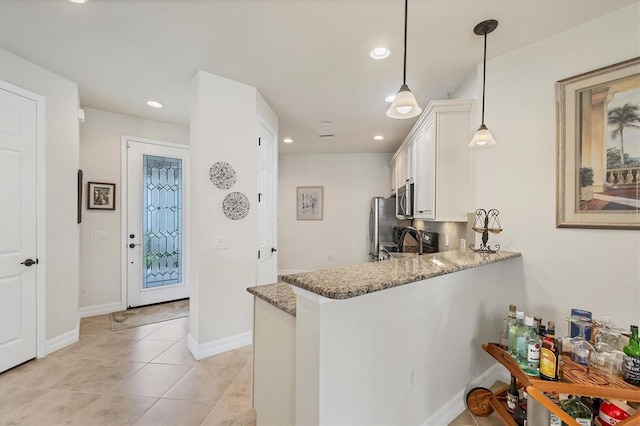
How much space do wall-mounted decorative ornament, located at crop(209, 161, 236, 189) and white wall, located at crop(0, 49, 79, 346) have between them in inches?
63.2

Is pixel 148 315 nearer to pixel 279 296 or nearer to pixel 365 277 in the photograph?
pixel 279 296

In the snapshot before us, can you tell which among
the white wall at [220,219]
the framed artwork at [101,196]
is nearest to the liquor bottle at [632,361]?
the white wall at [220,219]

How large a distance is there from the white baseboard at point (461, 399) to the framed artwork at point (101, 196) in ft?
14.1

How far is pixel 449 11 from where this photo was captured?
5.81 ft

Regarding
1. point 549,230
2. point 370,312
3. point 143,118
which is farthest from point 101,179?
point 549,230

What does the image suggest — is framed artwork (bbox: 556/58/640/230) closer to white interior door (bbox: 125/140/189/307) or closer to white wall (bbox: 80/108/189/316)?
white interior door (bbox: 125/140/189/307)

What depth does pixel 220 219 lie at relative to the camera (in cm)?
269

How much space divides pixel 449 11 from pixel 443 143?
1107mm

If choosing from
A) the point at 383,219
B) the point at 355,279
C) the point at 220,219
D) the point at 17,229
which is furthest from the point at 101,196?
the point at 383,219

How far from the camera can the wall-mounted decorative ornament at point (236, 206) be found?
272 centimetres

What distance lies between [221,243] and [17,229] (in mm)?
1736

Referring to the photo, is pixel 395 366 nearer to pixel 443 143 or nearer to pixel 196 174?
pixel 443 143

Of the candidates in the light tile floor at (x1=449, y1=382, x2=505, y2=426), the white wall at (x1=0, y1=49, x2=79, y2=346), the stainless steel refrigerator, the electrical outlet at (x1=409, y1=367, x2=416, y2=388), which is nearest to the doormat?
the white wall at (x1=0, y1=49, x2=79, y2=346)

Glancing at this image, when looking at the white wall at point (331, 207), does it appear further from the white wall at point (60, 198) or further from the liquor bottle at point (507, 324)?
the liquor bottle at point (507, 324)
